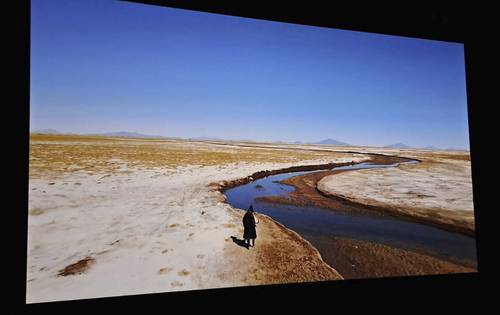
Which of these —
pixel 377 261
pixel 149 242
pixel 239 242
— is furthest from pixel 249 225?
pixel 377 261

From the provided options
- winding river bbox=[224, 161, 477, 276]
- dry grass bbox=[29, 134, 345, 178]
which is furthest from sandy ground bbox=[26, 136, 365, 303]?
dry grass bbox=[29, 134, 345, 178]

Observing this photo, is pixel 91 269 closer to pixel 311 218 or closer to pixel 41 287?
pixel 41 287

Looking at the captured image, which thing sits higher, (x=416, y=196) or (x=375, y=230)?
(x=416, y=196)

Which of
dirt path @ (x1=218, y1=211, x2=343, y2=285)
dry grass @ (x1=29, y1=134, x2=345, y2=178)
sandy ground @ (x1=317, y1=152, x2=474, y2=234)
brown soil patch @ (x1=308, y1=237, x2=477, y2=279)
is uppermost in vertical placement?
dry grass @ (x1=29, y1=134, x2=345, y2=178)

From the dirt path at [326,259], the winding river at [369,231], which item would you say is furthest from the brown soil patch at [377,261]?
the winding river at [369,231]

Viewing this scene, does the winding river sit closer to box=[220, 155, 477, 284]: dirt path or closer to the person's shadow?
box=[220, 155, 477, 284]: dirt path

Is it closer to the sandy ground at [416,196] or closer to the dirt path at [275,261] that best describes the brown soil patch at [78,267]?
the dirt path at [275,261]

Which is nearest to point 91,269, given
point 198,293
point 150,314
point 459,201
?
Result: point 150,314

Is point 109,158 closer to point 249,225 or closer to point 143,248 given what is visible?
point 143,248
